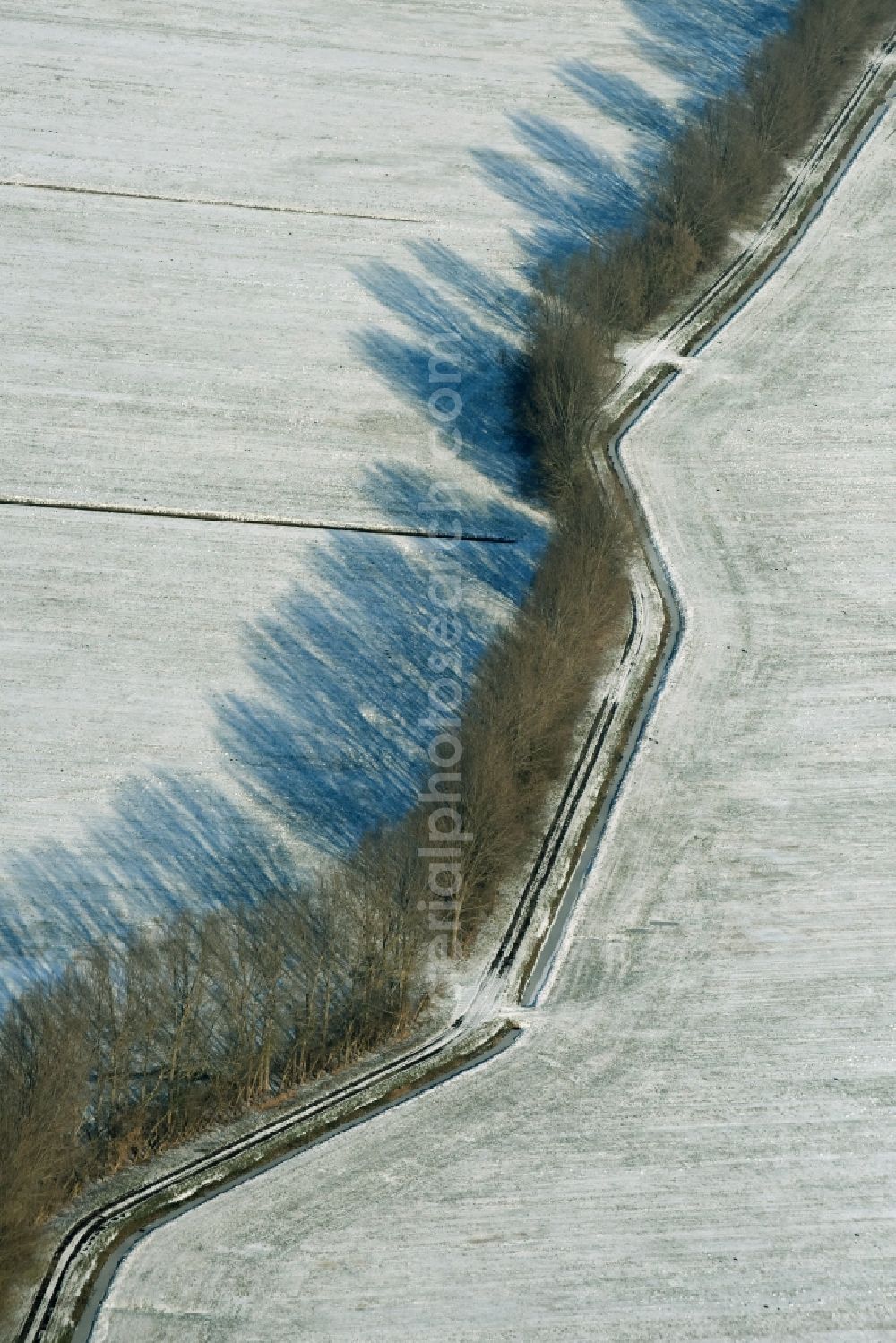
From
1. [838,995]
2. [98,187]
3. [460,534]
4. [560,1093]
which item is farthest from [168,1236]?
[98,187]

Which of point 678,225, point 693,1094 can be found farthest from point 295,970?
point 678,225

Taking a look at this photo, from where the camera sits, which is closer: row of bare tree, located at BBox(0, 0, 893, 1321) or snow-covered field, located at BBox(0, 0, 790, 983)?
row of bare tree, located at BBox(0, 0, 893, 1321)

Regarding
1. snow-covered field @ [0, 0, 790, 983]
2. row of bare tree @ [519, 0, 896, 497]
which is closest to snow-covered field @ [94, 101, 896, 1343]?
row of bare tree @ [519, 0, 896, 497]

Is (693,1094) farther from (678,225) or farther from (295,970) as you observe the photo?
(678,225)

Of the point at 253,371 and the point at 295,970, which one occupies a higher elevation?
the point at 253,371

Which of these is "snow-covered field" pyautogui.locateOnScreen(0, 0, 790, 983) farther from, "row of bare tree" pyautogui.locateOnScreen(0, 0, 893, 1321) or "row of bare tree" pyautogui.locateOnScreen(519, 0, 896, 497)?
"row of bare tree" pyautogui.locateOnScreen(0, 0, 893, 1321)

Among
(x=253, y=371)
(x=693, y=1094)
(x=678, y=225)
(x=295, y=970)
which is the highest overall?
(x=678, y=225)

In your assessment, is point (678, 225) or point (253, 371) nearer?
point (253, 371)
